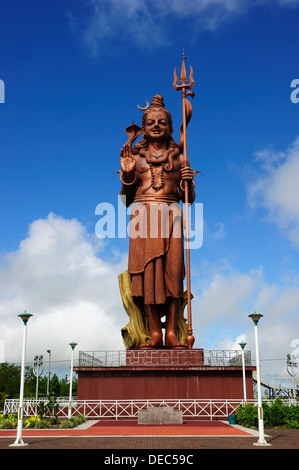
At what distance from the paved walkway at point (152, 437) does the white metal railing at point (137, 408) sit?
6.37 ft

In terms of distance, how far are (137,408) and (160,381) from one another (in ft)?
4.44

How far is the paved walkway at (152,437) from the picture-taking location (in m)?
11.7

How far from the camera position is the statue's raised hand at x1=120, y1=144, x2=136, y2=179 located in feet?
74.9

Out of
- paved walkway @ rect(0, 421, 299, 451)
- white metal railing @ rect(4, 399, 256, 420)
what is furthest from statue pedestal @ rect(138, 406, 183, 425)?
white metal railing @ rect(4, 399, 256, 420)

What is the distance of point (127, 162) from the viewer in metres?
23.0

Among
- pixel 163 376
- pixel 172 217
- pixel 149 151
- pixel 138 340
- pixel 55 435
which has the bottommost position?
pixel 55 435

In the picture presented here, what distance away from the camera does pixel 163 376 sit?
778 inches

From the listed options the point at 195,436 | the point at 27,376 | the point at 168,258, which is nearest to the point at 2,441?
the point at 195,436

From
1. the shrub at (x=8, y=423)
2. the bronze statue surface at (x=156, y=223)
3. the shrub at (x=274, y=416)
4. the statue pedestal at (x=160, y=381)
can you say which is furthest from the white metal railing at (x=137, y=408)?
the bronze statue surface at (x=156, y=223)

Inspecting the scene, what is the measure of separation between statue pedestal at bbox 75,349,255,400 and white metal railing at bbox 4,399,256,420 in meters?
0.29

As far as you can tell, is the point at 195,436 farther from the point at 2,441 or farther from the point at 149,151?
the point at 149,151

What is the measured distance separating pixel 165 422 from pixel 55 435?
12.9 feet

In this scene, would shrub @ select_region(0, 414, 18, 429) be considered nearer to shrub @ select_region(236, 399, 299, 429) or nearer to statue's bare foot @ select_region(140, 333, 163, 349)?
statue's bare foot @ select_region(140, 333, 163, 349)

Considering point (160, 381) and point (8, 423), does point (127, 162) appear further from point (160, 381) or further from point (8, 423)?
point (8, 423)
